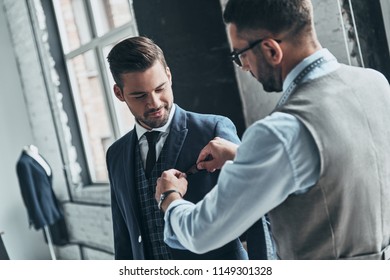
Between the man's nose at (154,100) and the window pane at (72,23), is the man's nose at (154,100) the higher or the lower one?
the lower one

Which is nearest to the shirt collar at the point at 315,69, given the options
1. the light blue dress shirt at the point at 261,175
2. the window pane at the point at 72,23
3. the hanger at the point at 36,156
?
the light blue dress shirt at the point at 261,175

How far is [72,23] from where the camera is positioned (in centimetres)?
129

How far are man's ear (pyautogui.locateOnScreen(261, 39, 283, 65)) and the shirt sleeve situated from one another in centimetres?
13

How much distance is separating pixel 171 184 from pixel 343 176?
0.34 meters

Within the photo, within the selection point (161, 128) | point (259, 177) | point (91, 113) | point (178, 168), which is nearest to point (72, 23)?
point (91, 113)

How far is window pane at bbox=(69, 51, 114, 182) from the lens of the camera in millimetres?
1272

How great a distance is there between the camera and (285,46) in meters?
0.76

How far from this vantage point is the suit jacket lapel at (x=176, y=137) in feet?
3.38

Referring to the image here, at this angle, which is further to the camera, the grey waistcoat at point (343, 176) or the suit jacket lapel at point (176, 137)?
the suit jacket lapel at point (176, 137)

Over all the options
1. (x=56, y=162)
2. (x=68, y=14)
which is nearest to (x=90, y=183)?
(x=56, y=162)

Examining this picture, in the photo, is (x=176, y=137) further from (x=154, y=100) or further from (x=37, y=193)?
(x=37, y=193)

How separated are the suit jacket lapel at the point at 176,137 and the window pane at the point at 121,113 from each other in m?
0.14

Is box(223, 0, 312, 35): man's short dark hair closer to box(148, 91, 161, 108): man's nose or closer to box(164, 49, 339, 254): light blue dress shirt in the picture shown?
box(164, 49, 339, 254): light blue dress shirt

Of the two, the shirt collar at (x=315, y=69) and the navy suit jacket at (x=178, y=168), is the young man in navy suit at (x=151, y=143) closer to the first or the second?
the navy suit jacket at (x=178, y=168)
